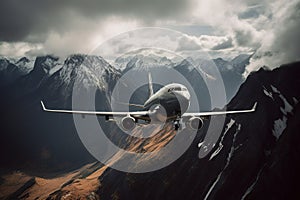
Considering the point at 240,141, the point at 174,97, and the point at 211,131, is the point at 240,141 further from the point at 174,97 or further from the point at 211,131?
the point at 174,97

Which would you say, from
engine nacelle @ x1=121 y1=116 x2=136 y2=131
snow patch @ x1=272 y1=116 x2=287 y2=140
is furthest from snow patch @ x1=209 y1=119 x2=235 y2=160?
engine nacelle @ x1=121 y1=116 x2=136 y2=131

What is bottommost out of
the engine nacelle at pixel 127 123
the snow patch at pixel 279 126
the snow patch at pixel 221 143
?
the snow patch at pixel 279 126

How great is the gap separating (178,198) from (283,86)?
268 ft

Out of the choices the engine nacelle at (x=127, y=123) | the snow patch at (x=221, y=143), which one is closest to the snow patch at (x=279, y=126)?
the snow patch at (x=221, y=143)

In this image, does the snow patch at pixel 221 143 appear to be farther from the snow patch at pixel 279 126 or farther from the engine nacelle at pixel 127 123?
the engine nacelle at pixel 127 123

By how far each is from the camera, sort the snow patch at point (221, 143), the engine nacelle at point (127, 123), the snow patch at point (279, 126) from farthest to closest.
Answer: the snow patch at point (221, 143)
the snow patch at point (279, 126)
the engine nacelle at point (127, 123)

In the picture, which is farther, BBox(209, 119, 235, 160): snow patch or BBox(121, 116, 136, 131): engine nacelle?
BBox(209, 119, 235, 160): snow patch

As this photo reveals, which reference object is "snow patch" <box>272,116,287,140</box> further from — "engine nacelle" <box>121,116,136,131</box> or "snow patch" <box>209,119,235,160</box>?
"engine nacelle" <box>121,116,136,131</box>

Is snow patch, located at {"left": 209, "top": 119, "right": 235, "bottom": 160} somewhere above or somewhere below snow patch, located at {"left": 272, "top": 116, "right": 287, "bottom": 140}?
above

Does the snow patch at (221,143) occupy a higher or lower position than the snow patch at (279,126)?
higher

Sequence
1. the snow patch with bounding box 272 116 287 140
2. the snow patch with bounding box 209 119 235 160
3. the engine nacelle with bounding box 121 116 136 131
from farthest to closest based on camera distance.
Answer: the snow patch with bounding box 209 119 235 160 < the snow patch with bounding box 272 116 287 140 < the engine nacelle with bounding box 121 116 136 131

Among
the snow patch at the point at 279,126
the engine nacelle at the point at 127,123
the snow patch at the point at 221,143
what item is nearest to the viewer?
the engine nacelle at the point at 127,123

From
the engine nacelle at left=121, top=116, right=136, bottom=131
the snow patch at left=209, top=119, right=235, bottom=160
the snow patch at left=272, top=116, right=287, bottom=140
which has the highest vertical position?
the engine nacelle at left=121, top=116, right=136, bottom=131

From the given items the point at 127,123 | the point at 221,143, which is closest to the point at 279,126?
the point at 221,143
